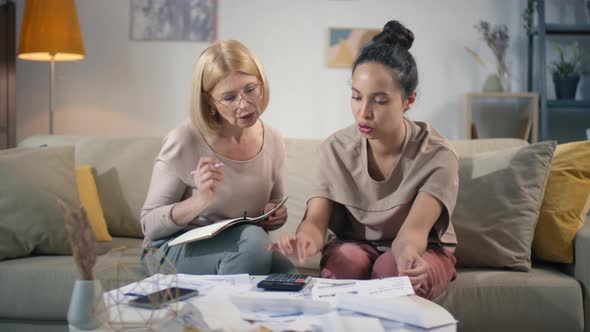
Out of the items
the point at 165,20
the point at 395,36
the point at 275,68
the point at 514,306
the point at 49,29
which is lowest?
the point at 514,306

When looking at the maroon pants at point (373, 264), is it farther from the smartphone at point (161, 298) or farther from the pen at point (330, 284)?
the smartphone at point (161, 298)

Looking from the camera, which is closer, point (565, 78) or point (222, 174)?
point (222, 174)

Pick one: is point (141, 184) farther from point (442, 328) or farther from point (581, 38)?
point (581, 38)

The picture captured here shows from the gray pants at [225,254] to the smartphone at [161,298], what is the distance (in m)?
0.33

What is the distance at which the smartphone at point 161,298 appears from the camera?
110 cm

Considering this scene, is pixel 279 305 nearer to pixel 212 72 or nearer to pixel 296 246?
pixel 296 246

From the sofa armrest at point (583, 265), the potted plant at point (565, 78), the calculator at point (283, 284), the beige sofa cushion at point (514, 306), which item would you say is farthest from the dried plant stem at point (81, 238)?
the potted plant at point (565, 78)

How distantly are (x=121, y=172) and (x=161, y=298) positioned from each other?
1365 mm

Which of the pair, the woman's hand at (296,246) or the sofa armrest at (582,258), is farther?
the sofa armrest at (582,258)

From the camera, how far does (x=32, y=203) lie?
2.09 m

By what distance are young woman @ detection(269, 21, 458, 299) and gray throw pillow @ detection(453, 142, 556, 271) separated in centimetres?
32

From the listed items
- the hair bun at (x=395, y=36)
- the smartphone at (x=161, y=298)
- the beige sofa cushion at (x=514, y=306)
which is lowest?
the beige sofa cushion at (x=514, y=306)

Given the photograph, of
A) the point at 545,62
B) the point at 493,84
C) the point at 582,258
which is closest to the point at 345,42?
the point at 493,84

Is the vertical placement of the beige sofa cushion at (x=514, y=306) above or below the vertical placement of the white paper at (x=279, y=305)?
below
